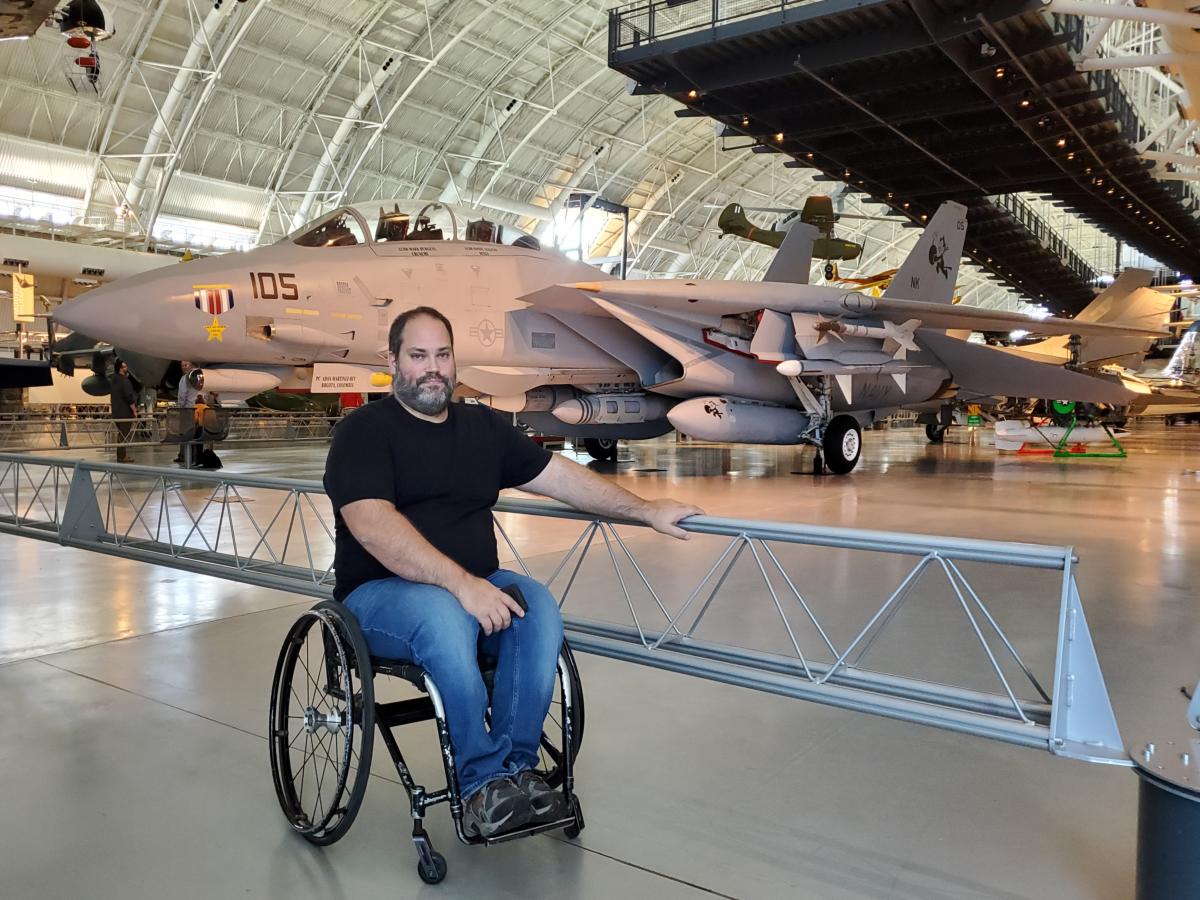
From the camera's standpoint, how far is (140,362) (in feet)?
40.4

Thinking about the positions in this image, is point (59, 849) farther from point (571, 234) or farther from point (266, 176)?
point (571, 234)

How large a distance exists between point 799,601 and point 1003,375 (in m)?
12.9

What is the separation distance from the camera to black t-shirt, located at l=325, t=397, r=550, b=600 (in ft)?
7.70

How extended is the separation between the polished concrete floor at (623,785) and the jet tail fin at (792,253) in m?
10.4

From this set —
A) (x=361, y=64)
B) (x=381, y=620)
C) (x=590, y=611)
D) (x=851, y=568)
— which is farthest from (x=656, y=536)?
(x=361, y=64)

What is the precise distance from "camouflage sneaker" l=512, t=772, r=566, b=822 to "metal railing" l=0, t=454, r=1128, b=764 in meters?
0.67

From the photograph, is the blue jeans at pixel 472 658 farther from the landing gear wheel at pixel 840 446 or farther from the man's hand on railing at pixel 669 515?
the landing gear wheel at pixel 840 446

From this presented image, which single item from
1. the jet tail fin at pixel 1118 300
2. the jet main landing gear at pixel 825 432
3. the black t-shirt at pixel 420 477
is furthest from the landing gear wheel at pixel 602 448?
the jet tail fin at pixel 1118 300

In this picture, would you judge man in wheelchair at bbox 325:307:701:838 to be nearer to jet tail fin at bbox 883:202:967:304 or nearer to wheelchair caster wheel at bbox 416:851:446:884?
wheelchair caster wheel at bbox 416:851:446:884

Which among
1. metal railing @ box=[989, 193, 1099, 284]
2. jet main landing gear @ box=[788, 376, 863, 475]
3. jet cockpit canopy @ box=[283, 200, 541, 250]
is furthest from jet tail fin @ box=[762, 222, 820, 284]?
metal railing @ box=[989, 193, 1099, 284]

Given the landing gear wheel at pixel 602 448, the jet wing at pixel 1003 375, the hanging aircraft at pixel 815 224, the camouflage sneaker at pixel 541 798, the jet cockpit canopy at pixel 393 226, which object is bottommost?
the camouflage sneaker at pixel 541 798

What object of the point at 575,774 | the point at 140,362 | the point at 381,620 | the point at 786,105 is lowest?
the point at 575,774

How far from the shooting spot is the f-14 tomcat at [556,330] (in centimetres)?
877

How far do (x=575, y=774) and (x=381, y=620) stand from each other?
0.89 meters
